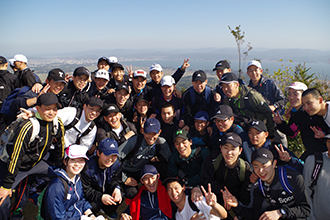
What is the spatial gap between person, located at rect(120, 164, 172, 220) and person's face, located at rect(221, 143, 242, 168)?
6.36 feet

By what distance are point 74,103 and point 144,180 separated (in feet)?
13.6

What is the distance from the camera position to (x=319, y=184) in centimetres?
457

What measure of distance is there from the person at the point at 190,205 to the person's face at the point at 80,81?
191 inches

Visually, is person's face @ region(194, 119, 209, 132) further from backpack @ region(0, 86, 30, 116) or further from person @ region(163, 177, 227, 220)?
backpack @ region(0, 86, 30, 116)

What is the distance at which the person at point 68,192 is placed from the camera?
4547mm

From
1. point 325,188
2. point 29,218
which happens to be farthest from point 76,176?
point 325,188

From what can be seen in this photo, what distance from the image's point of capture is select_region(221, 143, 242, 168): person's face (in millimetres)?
5184

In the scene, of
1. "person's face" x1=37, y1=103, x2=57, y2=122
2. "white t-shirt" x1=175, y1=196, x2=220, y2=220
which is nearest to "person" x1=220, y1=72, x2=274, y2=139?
"white t-shirt" x1=175, y1=196, x2=220, y2=220

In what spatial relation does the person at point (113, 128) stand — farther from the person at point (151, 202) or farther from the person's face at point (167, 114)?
the person at point (151, 202)

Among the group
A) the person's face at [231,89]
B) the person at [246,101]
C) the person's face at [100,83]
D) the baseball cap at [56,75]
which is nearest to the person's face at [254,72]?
the person at [246,101]

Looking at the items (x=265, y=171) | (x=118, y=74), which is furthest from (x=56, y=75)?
(x=265, y=171)

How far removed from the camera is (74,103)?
7508mm

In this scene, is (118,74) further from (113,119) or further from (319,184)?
(319,184)

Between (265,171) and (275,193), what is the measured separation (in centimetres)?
56
